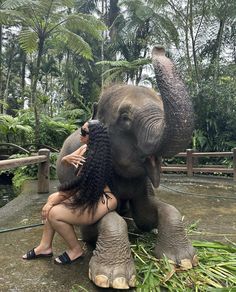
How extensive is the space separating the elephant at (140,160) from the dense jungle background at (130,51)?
2.64 meters

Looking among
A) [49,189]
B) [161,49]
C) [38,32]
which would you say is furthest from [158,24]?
[161,49]

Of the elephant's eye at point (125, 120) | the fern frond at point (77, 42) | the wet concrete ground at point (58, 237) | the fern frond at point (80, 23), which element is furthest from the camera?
the fern frond at point (77, 42)

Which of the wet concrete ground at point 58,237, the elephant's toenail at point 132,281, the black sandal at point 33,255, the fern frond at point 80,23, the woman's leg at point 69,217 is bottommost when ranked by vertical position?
the wet concrete ground at point 58,237

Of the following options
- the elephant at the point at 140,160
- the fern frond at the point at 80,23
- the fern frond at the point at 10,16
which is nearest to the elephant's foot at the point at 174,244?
the elephant at the point at 140,160

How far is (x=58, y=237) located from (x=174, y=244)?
1.25m

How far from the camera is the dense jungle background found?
909 centimetres

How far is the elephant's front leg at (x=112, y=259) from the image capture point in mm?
2121

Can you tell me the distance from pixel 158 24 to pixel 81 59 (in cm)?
597

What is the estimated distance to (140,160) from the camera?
8.47 ft

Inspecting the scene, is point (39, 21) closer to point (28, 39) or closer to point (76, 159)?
point (28, 39)

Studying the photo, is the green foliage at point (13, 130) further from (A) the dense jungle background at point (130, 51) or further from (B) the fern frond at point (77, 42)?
(B) the fern frond at point (77, 42)

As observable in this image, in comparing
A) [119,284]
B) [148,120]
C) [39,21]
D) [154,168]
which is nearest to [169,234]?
[154,168]

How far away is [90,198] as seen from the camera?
246 cm

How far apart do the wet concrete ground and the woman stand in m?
0.22
